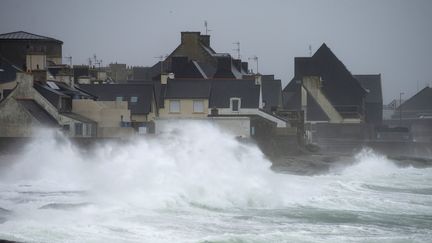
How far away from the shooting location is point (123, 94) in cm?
4978

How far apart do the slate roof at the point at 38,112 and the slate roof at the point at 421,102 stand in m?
65.1

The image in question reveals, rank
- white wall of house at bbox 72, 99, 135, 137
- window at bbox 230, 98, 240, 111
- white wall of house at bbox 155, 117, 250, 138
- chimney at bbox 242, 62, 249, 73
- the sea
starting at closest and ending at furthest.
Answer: the sea
white wall of house at bbox 72, 99, 135, 137
white wall of house at bbox 155, 117, 250, 138
window at bbox 230, 98, 240, 111
chimney at bbox 242, 62, 249, 73

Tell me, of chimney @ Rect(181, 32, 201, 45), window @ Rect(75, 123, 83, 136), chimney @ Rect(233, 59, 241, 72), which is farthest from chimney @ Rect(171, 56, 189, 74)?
window @ Rect(75, 123, 83, 136)

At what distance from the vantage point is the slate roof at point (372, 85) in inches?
3243

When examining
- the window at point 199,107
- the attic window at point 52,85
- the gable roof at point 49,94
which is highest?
the attic window at point 52,85

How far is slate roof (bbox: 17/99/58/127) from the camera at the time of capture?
36.0 metres

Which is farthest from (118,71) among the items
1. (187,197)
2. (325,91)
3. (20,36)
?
(187,197)

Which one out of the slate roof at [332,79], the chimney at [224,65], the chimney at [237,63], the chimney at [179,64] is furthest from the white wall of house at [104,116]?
the slate roof at [332,79]

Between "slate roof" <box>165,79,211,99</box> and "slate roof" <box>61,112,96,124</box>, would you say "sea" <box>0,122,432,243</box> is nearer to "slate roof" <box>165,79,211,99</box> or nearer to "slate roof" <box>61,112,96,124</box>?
"slate roof" <box>61,112,96,124</box>

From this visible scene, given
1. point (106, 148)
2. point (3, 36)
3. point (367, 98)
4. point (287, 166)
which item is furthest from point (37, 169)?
point (367, 98)

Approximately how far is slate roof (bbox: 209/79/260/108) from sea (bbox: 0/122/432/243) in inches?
297

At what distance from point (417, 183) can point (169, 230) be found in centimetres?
2301

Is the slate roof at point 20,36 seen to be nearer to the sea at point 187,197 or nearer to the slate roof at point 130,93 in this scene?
the slate roof at point 130,93

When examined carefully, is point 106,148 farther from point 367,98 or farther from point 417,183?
point 367,98
